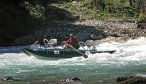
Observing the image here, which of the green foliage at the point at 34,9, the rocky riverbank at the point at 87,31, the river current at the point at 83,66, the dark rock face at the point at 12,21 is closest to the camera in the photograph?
the river current at the point at 83,66

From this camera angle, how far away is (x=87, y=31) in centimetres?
3378

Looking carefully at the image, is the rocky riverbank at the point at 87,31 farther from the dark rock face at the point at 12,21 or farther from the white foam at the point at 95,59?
the white foam at the point at 95,59

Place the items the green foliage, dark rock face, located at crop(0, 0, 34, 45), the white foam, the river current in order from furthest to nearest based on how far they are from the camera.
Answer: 1. the green foliage
2. dark rock face, located at crop(0, 0, 34, 45)
3. the white foam
4. the river current

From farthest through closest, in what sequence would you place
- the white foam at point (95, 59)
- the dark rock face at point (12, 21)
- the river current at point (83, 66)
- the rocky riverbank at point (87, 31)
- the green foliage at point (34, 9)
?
the green foliage at point (34, 9)
the rocky riverbank at point (87, 31)
the dark rock face at point (12, 21)
the white foam at point (95, 59)
the river current at point (83, 66)

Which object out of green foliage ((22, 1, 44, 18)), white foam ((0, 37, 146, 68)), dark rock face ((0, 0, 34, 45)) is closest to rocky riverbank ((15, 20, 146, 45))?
dark rock face ((0, 0, 34, 45))

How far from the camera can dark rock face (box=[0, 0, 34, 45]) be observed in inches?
1243

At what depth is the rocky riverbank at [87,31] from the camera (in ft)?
105

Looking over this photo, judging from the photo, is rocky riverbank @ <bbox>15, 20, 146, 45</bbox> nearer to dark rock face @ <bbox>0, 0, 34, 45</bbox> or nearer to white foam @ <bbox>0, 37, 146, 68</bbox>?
dark rock face @ <bbox>0, 0, 34, 45</bbox>

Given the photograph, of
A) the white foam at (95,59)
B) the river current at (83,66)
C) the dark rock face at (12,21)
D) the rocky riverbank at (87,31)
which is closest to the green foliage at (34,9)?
the dark rock face at (12,21)

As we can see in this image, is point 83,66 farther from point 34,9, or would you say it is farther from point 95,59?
point 34,9

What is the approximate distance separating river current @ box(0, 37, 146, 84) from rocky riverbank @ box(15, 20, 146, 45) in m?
4.56

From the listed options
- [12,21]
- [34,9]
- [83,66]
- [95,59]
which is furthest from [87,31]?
[83,66]

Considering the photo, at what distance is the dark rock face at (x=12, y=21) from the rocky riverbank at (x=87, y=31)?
2.46 feet

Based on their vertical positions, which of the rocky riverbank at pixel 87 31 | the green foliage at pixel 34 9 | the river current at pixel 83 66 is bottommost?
the river current at pixel 83 66
